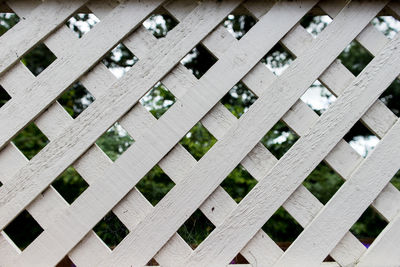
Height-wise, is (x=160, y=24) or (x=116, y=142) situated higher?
(x=160, y=24)

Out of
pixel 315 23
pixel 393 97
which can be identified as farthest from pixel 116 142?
pixel 393 97

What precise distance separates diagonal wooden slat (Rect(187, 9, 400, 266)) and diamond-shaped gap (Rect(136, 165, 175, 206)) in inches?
48.7

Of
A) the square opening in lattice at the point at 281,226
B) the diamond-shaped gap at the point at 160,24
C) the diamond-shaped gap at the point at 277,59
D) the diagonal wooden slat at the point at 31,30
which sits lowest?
the square opening in lattice at the point at 281,226

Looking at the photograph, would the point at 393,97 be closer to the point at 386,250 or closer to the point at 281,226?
the point at 281,226

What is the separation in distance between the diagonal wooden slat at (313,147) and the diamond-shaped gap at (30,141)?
203cm

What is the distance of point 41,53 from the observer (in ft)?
15.0

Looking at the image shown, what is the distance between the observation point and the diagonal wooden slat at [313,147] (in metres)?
1.30

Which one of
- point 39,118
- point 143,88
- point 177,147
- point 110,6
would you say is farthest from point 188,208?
point 110,6

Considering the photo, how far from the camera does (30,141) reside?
9.39ft

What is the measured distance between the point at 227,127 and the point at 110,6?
1.94ft

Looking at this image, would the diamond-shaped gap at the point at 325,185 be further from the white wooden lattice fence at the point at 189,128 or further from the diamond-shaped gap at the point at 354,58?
the diamond-shaped gap at the point at 354,58

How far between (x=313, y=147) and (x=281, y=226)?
165 centimetres

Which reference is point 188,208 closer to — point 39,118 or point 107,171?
point 107,171

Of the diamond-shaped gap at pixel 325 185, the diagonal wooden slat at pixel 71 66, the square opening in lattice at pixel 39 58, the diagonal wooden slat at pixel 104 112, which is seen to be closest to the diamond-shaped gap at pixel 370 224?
the diamond-shaped gap at pixel 325 185
